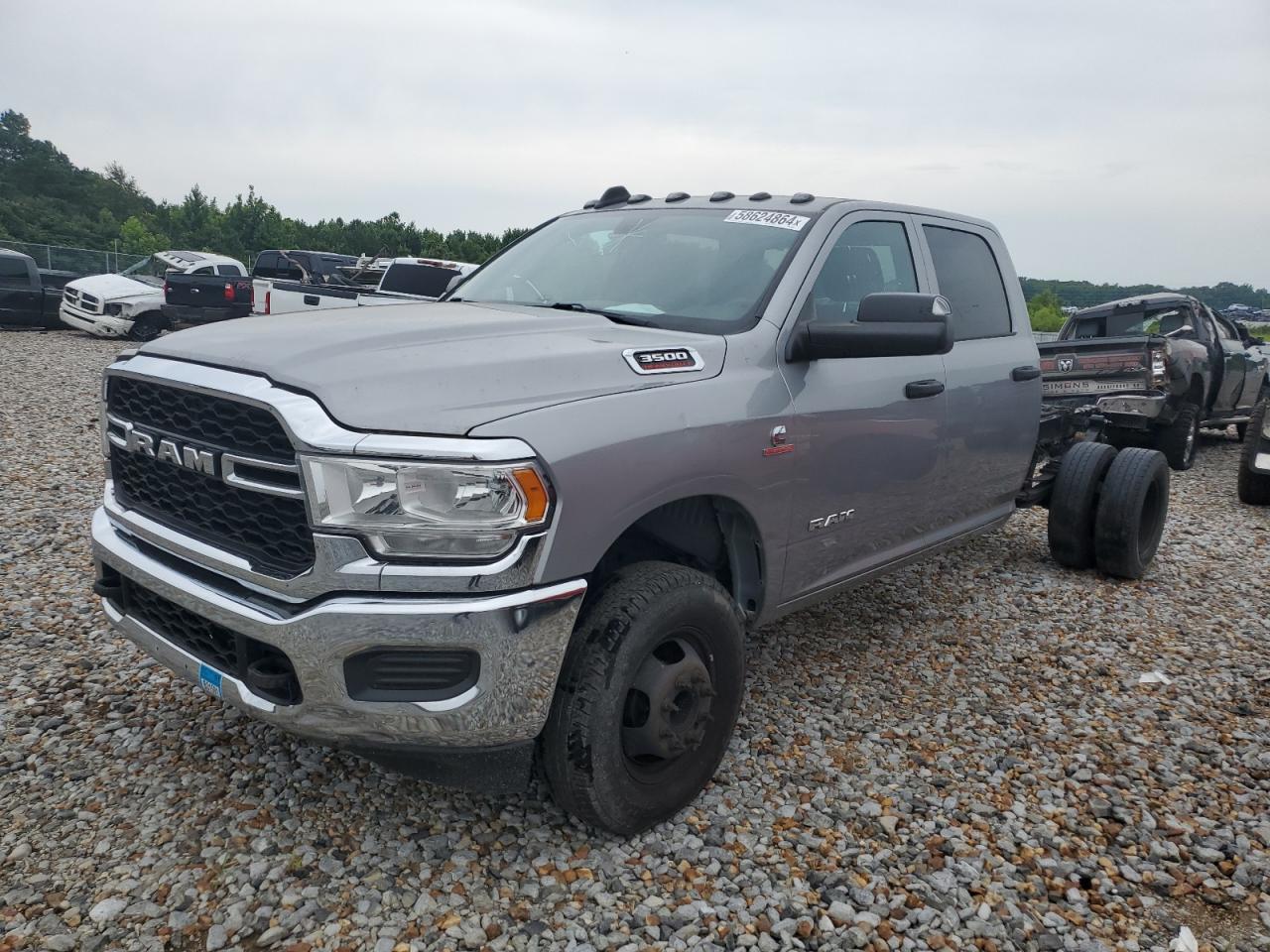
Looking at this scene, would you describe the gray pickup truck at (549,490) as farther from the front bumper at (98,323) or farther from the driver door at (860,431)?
the front bumper at (98,323)

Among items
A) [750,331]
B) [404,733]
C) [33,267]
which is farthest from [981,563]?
[33,267]

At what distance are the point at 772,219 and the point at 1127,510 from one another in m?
3.19

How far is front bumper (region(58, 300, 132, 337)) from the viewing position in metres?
16.7

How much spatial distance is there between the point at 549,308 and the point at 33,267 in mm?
18200

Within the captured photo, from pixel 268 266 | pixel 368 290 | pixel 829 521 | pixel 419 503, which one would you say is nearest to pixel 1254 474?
pixel 829 521

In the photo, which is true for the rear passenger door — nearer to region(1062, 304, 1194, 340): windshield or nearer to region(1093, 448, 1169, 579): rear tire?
region(1093, 448, 1169, 579): rear tire

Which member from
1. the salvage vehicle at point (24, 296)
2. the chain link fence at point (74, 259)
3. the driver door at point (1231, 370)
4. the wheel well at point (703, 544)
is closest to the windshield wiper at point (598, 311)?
the wheel well at point (703, 544)

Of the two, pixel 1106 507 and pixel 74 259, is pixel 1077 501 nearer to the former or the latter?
pixel 1106 507

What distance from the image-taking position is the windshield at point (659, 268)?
3.30 metres

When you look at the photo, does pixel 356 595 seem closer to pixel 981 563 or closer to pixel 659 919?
pixel 659 919

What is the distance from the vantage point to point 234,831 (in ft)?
9.05

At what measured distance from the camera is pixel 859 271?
373 cm

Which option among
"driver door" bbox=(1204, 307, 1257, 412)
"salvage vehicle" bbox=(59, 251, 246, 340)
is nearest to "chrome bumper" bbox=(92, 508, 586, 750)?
"driver door" bbox=(1204, 307, 1257, 412)

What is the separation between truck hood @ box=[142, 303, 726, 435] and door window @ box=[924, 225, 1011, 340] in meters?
1.76
